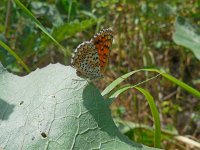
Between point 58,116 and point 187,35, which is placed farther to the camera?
point 187,35

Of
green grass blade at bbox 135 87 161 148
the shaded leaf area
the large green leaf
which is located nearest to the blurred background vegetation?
the large green leaf

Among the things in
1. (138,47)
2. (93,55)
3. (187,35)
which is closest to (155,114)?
(93,55)

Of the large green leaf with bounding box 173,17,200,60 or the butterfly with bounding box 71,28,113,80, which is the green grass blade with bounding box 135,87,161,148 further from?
the large green leaf with bounding box 173,17,200,60

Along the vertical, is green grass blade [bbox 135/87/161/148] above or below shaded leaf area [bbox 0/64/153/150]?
below

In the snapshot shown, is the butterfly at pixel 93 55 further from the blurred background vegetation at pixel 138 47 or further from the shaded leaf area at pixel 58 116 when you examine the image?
the blurred background vegetation at pixel 138 47

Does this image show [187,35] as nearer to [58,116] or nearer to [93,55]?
[93,55]

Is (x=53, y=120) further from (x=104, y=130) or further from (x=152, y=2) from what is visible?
(x=152, y=2)
